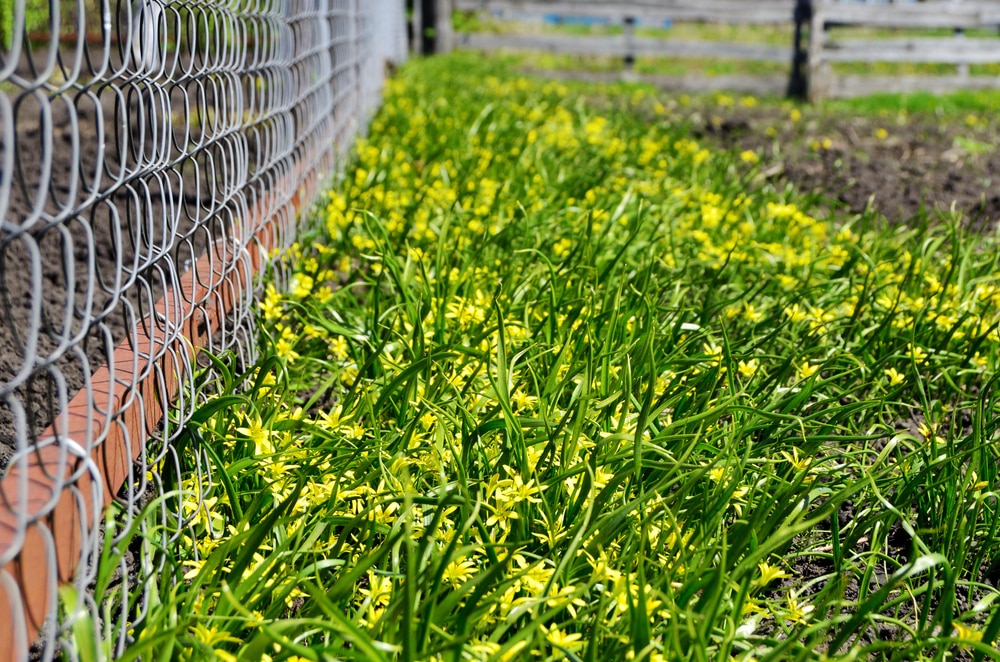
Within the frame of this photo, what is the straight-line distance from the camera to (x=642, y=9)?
36.0 ft

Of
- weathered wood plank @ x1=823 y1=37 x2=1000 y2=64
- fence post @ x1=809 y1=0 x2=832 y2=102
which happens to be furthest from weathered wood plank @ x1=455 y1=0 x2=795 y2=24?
weathered wood plank @ x1=823 y1=37 x2=1000 y2=64

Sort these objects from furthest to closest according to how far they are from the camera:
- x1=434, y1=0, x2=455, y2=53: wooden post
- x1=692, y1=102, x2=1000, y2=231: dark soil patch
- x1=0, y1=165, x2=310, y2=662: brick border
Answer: x1=434, y1=0, x2=455, y2=53: wooden post < x1=692, y1=102, x2=1000, y2=231: dark soil patch < x1=0, y1=165, x2=310, y2=662: brick border

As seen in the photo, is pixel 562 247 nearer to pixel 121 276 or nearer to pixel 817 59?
pixel 121 276

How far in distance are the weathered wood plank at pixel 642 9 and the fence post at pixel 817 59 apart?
0.96m

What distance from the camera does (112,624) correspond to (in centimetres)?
146

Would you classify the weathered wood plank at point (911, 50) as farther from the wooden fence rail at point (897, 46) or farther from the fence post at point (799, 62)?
the fence post at point (799, 62)

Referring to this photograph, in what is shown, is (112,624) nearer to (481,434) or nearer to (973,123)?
(481,434)

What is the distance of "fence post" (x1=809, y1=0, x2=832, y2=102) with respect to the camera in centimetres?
982

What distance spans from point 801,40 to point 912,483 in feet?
32.1

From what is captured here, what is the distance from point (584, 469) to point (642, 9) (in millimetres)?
10291

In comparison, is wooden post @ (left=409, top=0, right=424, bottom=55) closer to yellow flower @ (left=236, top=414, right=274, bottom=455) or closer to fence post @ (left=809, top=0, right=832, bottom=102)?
fence post @ (left=809, top=0, right=832, bottom=102)

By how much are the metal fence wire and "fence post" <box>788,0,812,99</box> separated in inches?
283

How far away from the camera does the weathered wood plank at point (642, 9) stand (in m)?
10.8

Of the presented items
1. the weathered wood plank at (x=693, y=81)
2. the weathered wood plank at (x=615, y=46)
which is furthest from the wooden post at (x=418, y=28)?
the weathered wood plank at (x=693, y=81)
